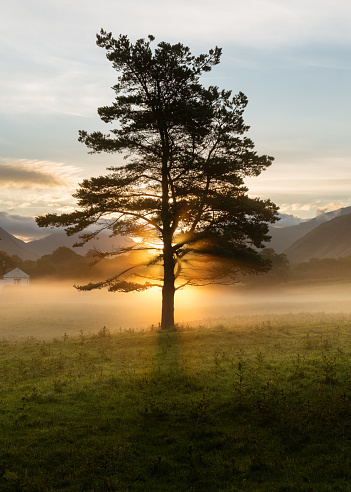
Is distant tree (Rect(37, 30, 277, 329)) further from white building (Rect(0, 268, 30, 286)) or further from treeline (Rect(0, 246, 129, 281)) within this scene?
white building (Rect(0, 268, 30, 286))

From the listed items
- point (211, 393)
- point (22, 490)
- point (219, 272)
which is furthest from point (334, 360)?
point (219, 272)

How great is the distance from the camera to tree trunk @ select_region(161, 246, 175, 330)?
2502 centimetres

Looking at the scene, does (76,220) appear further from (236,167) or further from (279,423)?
(279,423)

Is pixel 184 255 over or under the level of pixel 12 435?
over

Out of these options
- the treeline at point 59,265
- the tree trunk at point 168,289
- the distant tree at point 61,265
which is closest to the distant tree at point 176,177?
the tree trunk at point 168,289

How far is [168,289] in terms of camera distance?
25.2 metres

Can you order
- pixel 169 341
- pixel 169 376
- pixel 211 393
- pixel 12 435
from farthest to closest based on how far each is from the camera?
pixel 169 341 → pixel 169 376 → pixel 211 393 → pixel 12 435

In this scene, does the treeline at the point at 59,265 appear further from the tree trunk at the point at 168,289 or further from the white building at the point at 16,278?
the tree trunk at the point at 168,289

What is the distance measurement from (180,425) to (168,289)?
15745 millimetres

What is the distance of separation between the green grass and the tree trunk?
948cm

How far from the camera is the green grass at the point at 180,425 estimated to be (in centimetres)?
754

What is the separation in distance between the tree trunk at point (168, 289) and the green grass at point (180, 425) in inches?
373

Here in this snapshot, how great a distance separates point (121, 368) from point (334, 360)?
24.4 feet

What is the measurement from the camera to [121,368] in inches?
593
